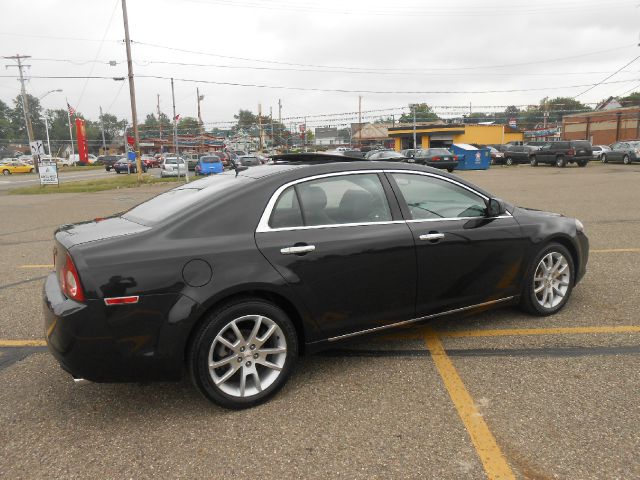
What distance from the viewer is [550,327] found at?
4.07 m

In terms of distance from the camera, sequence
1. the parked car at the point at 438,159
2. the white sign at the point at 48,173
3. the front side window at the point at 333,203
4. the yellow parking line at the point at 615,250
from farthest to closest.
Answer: the parked car at the point at 438,159
the white sign at the point at 48,173
the yellow parking line at the point at 615,250
the front side window at the point at 333,203

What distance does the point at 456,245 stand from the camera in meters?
3.66

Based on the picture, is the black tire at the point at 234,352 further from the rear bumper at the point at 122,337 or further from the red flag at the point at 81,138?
the red flag at the point at 81,138

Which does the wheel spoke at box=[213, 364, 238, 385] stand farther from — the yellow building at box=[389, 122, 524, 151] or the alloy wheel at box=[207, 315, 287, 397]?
the yellow building at box=[389, 122, 524, 151]

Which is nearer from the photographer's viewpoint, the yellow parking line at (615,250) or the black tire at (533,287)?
the black tire at (533,287)

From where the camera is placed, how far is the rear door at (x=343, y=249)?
310 cm

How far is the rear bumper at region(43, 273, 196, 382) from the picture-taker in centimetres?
267

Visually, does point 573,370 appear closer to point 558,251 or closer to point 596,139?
point 558,251

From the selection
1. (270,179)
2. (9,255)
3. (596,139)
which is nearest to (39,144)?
(9,255)

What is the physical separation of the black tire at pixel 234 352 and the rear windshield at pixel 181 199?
73 centimetres

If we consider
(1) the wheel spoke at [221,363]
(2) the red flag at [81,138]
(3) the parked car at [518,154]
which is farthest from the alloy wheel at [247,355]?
(2) the red flag at [81,138]

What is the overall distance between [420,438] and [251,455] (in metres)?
0.92

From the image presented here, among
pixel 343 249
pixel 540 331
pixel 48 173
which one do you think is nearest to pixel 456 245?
pixel 343 249

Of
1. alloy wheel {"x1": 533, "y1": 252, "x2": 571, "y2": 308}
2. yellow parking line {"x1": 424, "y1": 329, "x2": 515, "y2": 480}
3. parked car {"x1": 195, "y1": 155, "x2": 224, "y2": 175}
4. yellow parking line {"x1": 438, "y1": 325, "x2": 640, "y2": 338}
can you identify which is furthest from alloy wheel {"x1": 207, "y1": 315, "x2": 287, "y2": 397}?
parked car {"x1": 195, "y1": 155, "x2": 224, "y2": 175}
